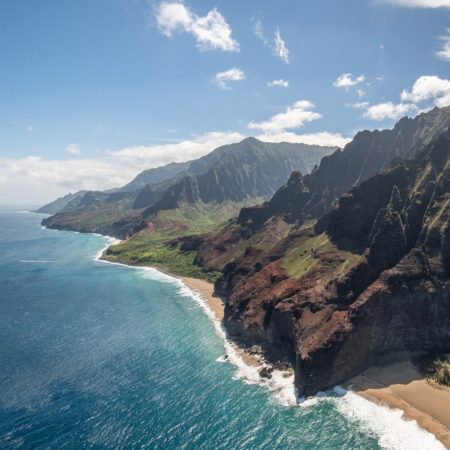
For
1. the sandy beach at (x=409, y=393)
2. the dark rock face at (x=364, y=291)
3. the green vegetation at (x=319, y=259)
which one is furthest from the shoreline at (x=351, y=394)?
the green vegetation at (x=319, y=259)

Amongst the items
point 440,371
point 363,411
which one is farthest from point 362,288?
point 363,411

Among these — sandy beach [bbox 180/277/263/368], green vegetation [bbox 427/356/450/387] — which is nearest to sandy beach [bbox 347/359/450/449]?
green vegetation [bbox 427/356/450/387]

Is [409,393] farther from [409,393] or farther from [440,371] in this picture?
[440,371]

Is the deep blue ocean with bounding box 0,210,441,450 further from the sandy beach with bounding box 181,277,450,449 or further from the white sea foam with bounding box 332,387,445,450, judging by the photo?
the sandy beach with bounding box 181,277,450,449

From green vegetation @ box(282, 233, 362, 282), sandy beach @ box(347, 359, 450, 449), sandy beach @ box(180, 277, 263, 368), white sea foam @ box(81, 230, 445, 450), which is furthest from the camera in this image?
green vegetation @ box(282, 233, 362, 282)

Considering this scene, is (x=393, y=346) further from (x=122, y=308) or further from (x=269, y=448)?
(x=122, y=308)
